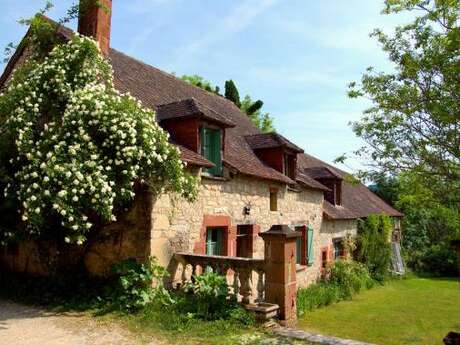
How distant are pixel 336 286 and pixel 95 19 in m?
12.2

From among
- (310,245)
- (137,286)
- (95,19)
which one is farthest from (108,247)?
(310,245)

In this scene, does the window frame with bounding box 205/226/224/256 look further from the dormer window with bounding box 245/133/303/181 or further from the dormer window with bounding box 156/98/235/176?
the dormer window with bounding box 245/133/303/181

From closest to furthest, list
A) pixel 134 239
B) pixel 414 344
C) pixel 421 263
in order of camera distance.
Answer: pixel 134 239
pixel 414 344
pixel 421 263

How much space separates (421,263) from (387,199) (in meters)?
13.4

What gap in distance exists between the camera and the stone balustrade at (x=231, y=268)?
307 inches

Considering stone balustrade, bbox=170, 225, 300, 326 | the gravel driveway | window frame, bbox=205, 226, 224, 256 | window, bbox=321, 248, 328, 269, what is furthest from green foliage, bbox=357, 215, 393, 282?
the gravel driveway

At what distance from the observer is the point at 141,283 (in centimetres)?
785

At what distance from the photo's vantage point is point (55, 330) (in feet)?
20.8

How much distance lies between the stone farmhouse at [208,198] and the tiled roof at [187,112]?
0.03 m

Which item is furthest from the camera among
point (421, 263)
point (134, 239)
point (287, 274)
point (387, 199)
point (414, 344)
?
point (387, 199)

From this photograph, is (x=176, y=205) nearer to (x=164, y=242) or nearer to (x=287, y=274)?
(x=164, y=242)

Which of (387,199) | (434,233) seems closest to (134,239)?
(434,233)

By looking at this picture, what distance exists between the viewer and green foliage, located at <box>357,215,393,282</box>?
20.0m

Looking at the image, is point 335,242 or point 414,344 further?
point 335,242
